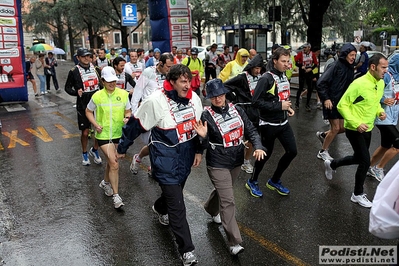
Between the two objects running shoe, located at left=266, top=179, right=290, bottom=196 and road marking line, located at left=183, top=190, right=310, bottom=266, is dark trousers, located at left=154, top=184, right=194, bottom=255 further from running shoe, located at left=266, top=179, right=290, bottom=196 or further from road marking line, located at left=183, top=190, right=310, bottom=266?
running shoe, located at left=266, top=179, right=290, bottom=196

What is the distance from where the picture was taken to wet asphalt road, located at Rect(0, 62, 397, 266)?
397 centimetres

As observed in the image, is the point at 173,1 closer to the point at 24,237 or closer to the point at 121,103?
the point at 121,103

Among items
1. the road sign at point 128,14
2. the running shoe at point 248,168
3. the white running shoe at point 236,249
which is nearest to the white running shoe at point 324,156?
the running shoe at point 248,168

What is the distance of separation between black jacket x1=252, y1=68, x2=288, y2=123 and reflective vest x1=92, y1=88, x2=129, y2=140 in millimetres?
1744

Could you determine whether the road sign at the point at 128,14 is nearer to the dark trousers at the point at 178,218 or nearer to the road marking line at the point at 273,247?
the road marking line at the point at 273,247

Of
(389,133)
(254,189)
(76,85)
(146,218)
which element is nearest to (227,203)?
(146,218)

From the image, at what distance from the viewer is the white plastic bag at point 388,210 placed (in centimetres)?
208

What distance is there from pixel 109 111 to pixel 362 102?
314 centimetres

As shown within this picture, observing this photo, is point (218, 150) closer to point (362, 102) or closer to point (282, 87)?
point (282, 87)

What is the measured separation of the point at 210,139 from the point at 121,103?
1732 millimetres

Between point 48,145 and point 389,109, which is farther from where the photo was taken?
point 48,145

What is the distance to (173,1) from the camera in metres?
14.6

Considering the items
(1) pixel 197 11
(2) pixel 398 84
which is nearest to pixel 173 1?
(2) pixel 398 84

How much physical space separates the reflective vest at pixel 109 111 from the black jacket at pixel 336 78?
3.04m
